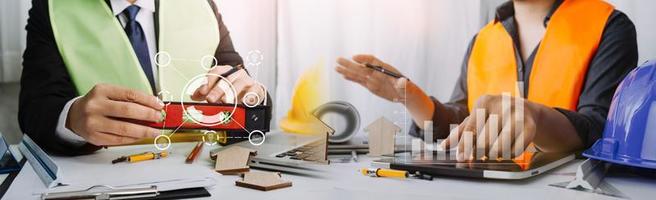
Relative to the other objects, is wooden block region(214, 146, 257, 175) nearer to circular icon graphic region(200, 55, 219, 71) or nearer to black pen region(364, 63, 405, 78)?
circular icon graphic region(200, 55, 219, 71)

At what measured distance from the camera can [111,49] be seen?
1.02m

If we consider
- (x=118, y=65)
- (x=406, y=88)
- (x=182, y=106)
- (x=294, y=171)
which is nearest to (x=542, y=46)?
(x=406, y=88)

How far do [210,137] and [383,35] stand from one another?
1.25ft

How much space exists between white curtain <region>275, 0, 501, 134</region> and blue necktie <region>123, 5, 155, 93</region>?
238 mm

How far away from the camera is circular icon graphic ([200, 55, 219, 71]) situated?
1.04m

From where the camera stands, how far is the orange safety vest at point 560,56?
3.47 ft

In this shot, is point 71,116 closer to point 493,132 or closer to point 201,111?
point 201,111

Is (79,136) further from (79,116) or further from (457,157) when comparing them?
(457,157)

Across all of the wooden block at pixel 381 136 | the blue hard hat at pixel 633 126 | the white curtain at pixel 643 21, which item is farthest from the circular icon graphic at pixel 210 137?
the white curtain at pixel 643 21

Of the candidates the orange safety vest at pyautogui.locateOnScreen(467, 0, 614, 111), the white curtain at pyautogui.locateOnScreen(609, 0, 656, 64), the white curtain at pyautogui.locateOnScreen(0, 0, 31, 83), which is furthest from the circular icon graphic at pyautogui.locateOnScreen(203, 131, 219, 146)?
the white curtain at pyautogui.locateOnScreen(609, 0, 656, 64)

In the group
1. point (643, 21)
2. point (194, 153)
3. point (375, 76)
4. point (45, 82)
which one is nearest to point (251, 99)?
point (194, 153)

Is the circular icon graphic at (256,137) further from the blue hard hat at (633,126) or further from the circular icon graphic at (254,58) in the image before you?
the blue hard hat at (633,126)

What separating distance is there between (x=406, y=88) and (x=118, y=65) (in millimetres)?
513

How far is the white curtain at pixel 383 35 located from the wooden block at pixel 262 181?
1.11 ft
